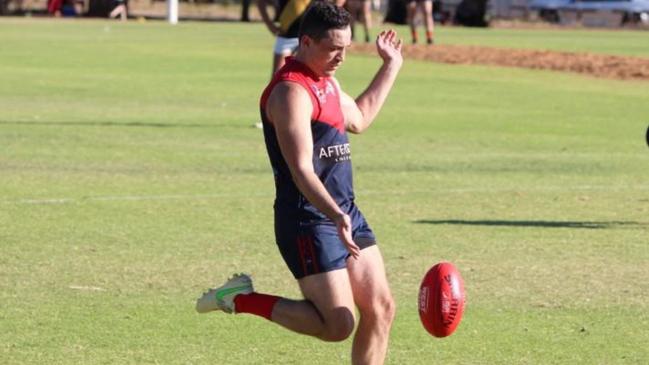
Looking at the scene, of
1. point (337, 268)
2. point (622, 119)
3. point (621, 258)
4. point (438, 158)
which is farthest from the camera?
point (622, 119)


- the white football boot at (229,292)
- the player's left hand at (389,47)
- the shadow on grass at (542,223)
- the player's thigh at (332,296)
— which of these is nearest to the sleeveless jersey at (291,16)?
the shadow on grass at (542,223)

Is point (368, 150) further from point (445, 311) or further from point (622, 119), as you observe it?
point (445, 311)

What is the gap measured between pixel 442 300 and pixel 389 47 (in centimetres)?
144

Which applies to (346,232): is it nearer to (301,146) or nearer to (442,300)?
(301,146)

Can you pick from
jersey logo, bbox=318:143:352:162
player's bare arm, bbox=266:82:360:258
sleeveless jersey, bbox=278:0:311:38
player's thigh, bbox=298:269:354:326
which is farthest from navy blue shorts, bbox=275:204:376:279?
sleeveless jersey, bbox=278:0:311:38

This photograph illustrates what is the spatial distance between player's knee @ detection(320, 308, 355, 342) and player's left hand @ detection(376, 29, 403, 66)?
144cm

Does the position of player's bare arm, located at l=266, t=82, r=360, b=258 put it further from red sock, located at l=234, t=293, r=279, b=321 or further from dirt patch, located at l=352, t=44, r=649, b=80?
dirt patch, located at l=352, t=44, r=649, b=80

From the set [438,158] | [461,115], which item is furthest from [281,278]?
[461,115]

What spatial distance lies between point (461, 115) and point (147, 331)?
14.3m

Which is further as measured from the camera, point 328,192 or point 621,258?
point 621,258

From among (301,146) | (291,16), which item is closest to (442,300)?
(301,146)

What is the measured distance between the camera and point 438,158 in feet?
57.1

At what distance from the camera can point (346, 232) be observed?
6992 mm

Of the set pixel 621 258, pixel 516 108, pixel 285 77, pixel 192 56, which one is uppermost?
pixel 285 77
